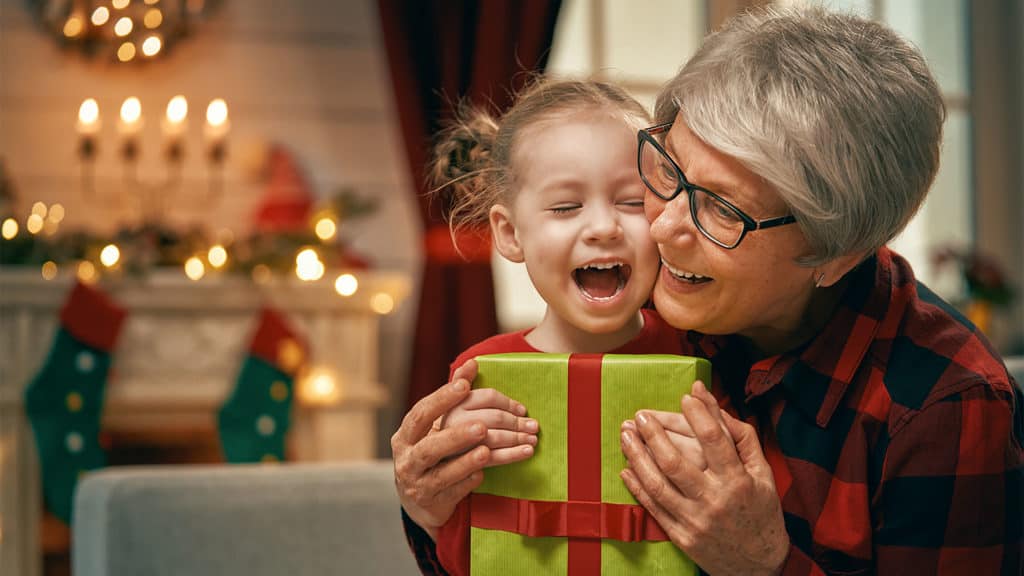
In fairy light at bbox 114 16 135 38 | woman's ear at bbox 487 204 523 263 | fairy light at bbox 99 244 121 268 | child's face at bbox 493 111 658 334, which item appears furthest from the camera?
fairy light at bbox 114 16 135 38

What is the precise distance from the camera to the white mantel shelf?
282 cm

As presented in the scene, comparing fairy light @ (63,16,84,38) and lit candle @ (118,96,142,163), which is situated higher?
fairy light @ (63,16,84,38)

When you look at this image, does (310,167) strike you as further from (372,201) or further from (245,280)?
(245,280)

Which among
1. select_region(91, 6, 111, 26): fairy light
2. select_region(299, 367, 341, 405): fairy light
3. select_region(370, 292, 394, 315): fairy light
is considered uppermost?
select_region(91, 6, 111, 26): fairy light

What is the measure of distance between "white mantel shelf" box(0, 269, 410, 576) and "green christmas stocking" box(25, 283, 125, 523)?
7 centimetres

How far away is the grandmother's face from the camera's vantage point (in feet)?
3.46

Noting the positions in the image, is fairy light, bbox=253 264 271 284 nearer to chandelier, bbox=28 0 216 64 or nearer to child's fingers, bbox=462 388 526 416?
chandelier, bbox=28 0 216 64

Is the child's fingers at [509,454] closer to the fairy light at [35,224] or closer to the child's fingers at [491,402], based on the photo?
the child's fingers at [491,402]

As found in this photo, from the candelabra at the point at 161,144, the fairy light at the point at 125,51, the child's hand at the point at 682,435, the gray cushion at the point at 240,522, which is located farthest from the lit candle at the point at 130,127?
the child's hand at the point at 682,435

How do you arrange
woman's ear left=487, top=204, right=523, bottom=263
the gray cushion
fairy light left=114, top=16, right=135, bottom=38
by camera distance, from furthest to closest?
fairy light left=114, top=16, right=135, bottom=38 < the gray cushion < woman's ear left=487, top=204, right=523, bottom=263

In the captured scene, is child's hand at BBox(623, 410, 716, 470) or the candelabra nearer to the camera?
child's hand at BBox(623, 410, 716, 470)

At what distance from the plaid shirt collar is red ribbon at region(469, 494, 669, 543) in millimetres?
210

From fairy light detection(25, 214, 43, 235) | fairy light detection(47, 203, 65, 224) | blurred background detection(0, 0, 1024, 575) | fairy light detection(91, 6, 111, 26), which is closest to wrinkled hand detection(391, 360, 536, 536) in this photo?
blurred background detection(0, 0, 1024, 575)

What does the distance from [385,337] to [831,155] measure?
2.60 m
